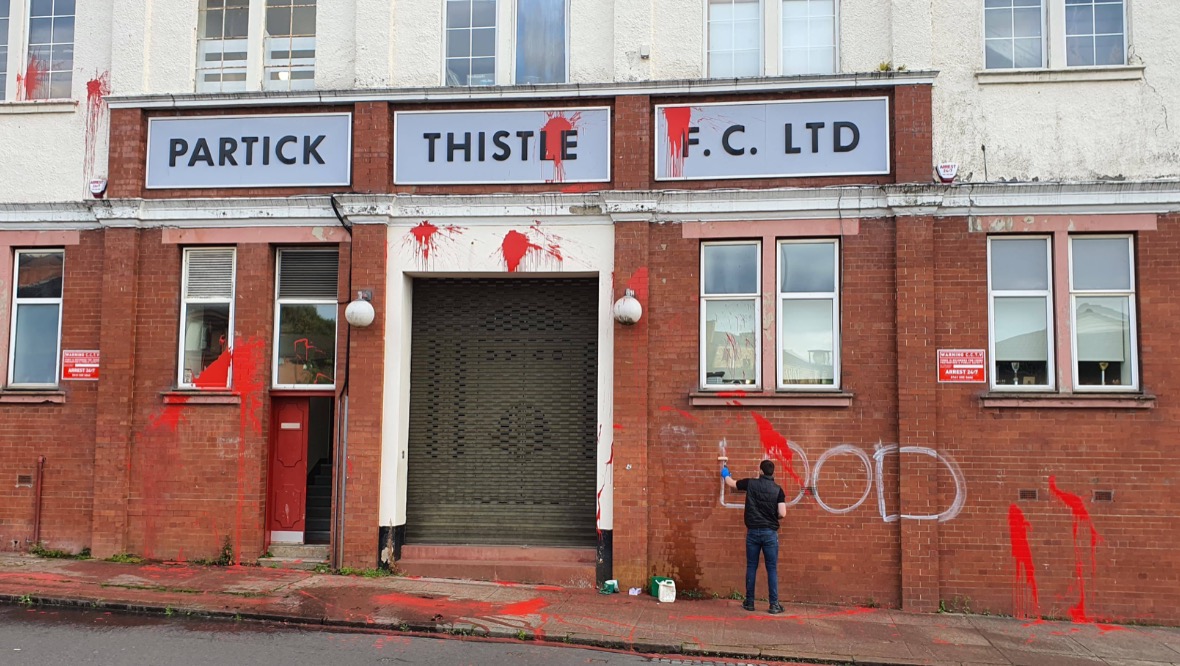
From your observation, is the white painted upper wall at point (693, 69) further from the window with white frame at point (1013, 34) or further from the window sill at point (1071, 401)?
the window sill at point (1071, 401)

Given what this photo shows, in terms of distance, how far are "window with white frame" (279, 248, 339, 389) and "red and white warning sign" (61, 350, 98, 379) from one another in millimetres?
2375

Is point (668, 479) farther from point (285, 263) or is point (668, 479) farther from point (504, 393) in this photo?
point (285, 263)

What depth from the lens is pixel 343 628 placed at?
8.74m

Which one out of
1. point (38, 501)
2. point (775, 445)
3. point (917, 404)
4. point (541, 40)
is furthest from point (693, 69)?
point (38, 501)

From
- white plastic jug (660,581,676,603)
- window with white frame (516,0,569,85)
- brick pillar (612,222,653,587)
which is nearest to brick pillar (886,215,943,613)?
white plastic jug (660,581,676,603)

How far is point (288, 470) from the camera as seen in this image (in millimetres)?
11594

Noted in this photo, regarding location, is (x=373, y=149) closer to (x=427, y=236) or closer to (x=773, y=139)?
(x=427, y=236)

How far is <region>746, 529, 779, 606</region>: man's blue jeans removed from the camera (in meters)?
9.64

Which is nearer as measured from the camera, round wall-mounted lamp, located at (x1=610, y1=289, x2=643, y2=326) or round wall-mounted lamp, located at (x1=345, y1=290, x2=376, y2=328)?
round wall-mounted lamp, located at (x1=610, y1=289, x2=643, y2=326)

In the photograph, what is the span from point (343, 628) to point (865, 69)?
867 cm

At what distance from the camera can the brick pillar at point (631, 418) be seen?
10.4 m

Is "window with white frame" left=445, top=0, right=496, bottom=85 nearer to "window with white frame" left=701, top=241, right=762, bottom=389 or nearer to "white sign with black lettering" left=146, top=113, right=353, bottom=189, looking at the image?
"white sign with black lettering" left=146, top=113, right=353, bottom=189

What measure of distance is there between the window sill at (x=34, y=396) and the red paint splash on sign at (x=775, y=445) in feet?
29.5

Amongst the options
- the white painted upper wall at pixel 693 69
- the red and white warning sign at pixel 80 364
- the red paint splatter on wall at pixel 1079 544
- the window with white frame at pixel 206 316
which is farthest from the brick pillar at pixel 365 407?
the red paint splatter on wall at pixel 1079 544
